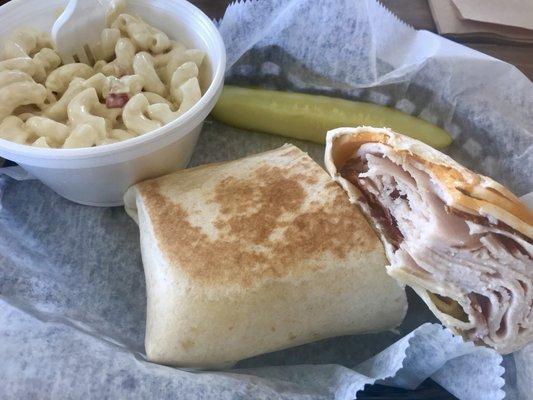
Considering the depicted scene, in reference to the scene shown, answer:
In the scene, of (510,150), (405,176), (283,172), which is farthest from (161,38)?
(510,150)

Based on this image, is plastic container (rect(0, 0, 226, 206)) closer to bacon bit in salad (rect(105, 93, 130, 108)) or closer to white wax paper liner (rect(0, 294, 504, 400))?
bacon bit in salad (rect(105, 93, 130, 108))

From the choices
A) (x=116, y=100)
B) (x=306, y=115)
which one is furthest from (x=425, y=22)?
(x=116, y=100)

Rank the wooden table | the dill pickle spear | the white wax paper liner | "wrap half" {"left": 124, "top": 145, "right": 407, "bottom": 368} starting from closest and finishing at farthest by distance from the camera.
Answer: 1. the white wax paper liner
2. "wrap half" {"left": 124, "top": 145, "right": 407, "bottom": 368}
3. the dill pickle spear
4. the wooden table

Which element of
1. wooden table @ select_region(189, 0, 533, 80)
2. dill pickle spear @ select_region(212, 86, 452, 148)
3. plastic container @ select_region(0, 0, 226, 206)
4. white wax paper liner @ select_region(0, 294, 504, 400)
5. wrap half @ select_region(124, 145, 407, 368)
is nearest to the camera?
white wax paper liner @ select_region(0, 294, 504, 400)

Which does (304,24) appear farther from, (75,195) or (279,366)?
(279,366)

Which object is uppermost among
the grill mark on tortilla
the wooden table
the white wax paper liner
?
the wooden table

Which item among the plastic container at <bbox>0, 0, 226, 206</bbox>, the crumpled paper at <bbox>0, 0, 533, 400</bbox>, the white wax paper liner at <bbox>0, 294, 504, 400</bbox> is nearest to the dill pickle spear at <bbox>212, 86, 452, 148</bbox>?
the crumpled paper at <bbox>0, 0, 533, 400</bbox>

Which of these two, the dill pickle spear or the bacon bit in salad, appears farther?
the dill pickle spear

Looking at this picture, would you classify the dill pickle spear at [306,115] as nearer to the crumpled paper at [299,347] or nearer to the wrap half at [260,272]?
the crumpled paper at [299,347]
